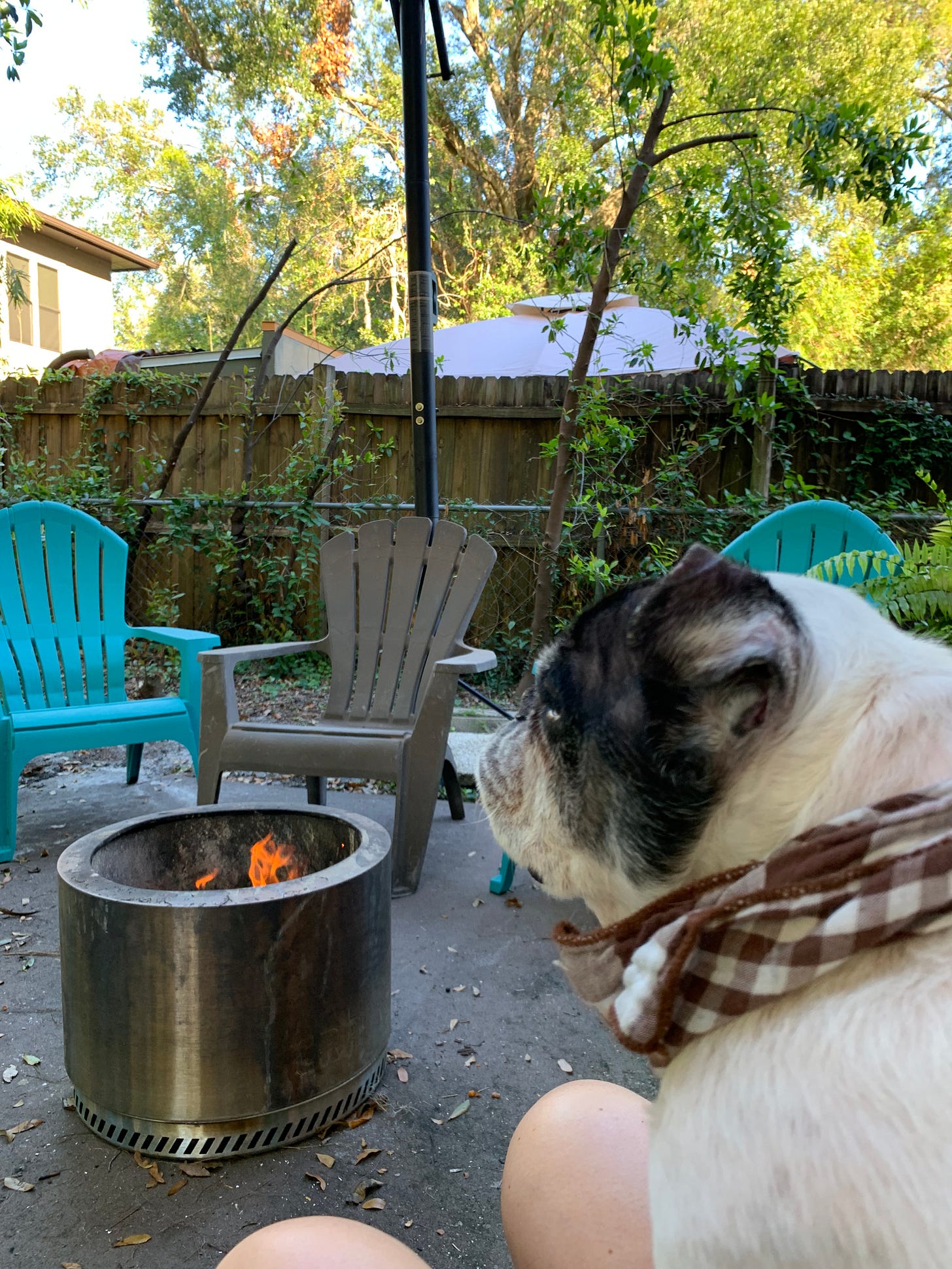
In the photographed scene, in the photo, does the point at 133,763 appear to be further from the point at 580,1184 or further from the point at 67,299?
the point at 67,299

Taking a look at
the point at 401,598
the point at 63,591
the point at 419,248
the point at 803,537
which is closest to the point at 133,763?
the point at 63,591

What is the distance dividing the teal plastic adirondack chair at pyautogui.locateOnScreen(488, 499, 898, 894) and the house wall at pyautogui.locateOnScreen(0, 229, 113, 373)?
15633 mm

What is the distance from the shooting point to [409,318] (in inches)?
170

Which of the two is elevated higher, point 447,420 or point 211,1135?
point 447,420

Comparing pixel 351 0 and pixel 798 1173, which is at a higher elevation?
pixel 351 0

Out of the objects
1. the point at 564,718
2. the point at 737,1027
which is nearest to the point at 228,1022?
the point at 564,718

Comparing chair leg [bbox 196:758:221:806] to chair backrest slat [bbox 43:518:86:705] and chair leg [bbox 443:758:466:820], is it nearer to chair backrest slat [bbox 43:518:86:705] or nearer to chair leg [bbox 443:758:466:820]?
chair leg [bbox 443:758:466:820]

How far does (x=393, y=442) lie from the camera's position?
7305mm

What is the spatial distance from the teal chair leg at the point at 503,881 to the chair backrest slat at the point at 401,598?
3.60 ft

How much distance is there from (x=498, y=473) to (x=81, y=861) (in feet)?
19.1

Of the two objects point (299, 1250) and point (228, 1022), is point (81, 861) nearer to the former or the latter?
point (228, 1022)

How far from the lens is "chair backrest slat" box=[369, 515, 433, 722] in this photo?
4.19m

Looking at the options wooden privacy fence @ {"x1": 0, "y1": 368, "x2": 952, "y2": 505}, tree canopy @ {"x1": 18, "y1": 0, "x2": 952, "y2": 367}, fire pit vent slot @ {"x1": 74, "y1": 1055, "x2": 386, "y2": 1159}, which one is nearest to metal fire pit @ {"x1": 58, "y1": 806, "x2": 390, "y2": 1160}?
fire pit vent slot @ {"x1": 74, "y1": 1055, "x2": 386, "y2": 1159}

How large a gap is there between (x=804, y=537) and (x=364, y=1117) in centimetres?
307
